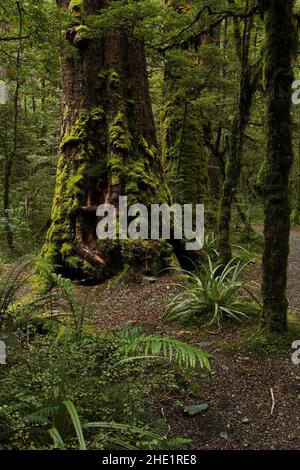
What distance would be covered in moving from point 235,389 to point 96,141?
4.83m

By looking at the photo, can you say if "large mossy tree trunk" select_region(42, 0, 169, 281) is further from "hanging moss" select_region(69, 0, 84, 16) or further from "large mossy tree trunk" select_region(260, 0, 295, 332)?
"large mossy tree trunk" select_region(260, 0, 295, 332)

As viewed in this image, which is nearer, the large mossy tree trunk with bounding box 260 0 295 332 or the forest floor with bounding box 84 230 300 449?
the forest floor with bounding box 84 230 300 449

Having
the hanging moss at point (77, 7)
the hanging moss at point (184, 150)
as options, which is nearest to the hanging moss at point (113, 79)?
the hanging moss at point (77, 7)

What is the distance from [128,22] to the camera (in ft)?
16.8

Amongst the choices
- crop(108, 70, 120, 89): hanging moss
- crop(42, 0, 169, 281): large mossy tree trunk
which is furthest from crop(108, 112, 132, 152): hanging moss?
crop(108, 70, 120, 89): hanging moss

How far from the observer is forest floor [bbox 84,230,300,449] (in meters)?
3.00

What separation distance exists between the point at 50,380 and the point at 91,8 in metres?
6.25

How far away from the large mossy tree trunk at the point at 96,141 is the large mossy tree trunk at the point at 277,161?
102 inches

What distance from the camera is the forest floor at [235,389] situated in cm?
300

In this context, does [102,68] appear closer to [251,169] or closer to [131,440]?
[131,440]

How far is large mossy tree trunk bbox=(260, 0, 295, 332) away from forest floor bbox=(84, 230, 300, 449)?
0.40 metres

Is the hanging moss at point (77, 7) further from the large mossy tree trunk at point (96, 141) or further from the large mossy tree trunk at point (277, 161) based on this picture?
the large mossy tree trunk at point (277, 161)

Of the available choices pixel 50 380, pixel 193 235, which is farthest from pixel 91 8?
pixel 50 380

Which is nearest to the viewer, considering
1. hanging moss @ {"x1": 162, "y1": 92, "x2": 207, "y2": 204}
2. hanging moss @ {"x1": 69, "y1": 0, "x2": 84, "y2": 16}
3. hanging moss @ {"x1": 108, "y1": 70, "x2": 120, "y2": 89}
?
hanging moss @ {"x1": 69, "y1": 0, "x2": 84, "y2": 16}
